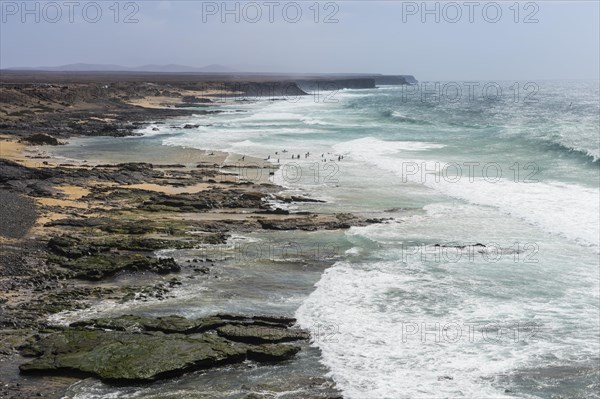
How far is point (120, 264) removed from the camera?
18.6m

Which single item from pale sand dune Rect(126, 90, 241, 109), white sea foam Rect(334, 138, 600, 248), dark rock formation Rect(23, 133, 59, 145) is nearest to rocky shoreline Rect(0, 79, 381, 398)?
white sea foam Rect(334, 138, 600, 248)

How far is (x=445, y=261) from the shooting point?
2052 centimetres

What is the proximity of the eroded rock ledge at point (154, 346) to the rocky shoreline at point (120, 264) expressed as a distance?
22 millimetres

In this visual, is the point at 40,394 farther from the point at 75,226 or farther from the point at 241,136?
the point at 241,136

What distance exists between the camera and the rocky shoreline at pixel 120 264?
12.9 metres

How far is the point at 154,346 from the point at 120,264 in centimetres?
574

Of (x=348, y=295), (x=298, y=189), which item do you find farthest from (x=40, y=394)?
(x=298, y=189)

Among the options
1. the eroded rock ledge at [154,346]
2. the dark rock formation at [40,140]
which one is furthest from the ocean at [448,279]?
the dark rock formation at [40,140]

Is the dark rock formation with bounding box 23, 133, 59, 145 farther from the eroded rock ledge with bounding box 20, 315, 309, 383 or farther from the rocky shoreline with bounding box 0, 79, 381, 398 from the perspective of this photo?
the eroded rock ledge with bounding box 20, 315, 309, 383

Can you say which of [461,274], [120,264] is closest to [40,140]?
[120,264]

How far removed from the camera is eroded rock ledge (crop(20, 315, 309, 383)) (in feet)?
41.1

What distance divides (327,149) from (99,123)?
24.2 meters

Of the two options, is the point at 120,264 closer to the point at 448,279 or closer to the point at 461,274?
the point at 448,279

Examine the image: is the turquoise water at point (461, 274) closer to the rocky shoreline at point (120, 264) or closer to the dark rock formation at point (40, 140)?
the rocky shoreline at point (120, 264)
